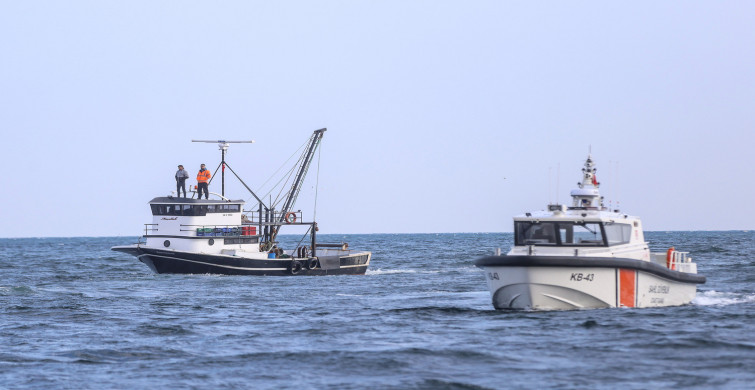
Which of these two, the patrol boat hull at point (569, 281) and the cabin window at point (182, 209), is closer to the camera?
the patrol boat hull at point (569, 281)

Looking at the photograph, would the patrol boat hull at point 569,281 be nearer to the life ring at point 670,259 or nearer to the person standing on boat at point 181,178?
the life ring at point 670,259

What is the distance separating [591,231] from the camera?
27875mm

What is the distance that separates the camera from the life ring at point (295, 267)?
5772 cm

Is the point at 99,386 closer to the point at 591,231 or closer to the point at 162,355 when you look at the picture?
the point at 162,355

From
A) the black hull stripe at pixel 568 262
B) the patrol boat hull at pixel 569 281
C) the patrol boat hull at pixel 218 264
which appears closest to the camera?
the black hull stripe at pixel 568 262

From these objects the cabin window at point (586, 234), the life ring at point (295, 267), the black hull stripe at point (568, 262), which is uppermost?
the cabin window at point (586, 234)

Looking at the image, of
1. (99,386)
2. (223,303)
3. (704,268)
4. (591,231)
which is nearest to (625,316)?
(591,231)

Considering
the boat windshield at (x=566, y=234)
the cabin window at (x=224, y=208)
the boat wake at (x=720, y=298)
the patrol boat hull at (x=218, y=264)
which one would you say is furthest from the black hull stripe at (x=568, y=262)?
the cabin window at (x=224, y=208)

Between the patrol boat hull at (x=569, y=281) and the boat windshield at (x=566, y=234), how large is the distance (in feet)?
4.16

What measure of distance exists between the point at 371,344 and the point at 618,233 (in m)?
8.50

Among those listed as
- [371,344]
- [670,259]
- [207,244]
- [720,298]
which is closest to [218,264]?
[207,244]

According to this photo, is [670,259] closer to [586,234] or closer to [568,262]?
[586,234]

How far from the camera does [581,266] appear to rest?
26.0m

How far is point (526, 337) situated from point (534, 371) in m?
4.12
